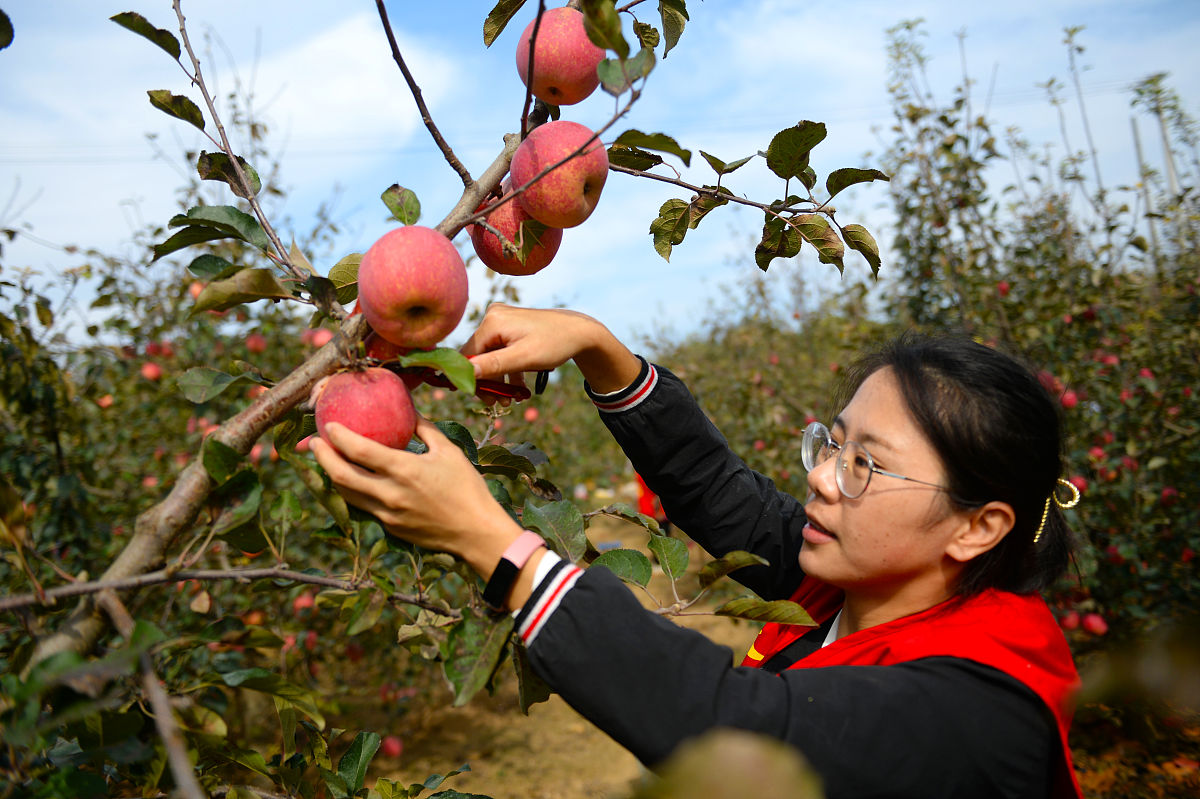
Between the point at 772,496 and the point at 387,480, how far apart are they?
3.20 feet

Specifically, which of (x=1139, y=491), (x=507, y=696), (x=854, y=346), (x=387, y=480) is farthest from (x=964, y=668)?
(x=507, y=696)

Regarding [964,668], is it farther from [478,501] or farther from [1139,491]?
[1139,491]

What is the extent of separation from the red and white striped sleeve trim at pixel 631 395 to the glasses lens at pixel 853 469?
0.33 metres

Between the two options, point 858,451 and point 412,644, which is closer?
point 412,644

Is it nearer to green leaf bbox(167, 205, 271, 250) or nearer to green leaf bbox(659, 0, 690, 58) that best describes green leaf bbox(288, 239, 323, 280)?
green leaf bbox(167, 205, 271, 250)

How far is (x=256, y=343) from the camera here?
3.62 metres

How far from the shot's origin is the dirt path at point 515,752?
3842 millimetres

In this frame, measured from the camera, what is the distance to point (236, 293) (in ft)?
2.73

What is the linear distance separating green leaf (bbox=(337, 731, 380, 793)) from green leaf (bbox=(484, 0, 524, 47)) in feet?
A: 3.14

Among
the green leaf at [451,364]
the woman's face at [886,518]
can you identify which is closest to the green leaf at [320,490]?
the green leaf at [451,364]

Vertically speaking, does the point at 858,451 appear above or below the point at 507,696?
above

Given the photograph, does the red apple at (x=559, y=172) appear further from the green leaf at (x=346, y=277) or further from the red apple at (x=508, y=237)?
the green leaf at (x=346, y=277)

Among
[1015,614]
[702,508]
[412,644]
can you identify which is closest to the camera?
[412,644]

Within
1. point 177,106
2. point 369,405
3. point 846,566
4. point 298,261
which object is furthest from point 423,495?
point 846,566
